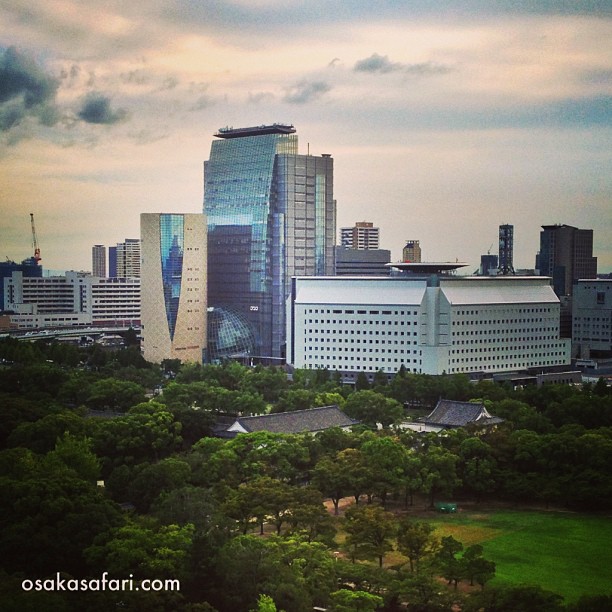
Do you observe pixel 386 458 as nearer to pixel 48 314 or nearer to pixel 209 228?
pixel 209 228

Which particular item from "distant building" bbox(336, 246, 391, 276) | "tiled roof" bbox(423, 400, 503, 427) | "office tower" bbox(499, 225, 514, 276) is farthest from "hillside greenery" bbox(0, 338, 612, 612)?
"office tower" bbox(499, 225, 514, 276)

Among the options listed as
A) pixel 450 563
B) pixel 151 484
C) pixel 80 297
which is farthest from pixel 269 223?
pixel 450 563

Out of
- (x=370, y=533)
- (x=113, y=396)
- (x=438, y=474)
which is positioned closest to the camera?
(x=370, y=533)

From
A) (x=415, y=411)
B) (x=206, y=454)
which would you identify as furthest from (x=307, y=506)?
(x=415, y=411)

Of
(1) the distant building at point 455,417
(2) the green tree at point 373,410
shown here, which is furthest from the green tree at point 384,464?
(2) the green tree at point 373,410

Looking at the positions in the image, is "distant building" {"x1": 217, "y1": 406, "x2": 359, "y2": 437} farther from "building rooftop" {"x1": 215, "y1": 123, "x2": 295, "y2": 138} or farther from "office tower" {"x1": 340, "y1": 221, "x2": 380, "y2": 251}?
"office tower" {"x1": 340, "y1": 221, "x2": 380, "y2": 251}

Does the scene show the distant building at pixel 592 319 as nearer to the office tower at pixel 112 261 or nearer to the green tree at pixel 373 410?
the green tree at pixel 373 410

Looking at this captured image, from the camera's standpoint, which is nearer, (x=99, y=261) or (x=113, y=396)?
(x=113, y=396)

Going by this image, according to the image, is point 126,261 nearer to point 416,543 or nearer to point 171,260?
point 171,260
